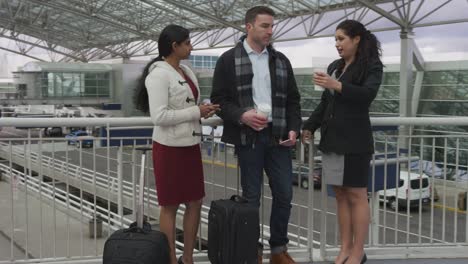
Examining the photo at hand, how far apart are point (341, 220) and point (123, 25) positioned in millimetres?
41329

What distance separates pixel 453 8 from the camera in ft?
72.7

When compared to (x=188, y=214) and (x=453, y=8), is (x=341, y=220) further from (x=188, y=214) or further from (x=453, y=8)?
(x=453, y=8)

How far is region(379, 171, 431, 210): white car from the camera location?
13.7 feet

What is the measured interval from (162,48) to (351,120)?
1.29 meters

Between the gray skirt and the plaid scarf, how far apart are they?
1.31 ft

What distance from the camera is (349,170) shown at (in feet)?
10.6

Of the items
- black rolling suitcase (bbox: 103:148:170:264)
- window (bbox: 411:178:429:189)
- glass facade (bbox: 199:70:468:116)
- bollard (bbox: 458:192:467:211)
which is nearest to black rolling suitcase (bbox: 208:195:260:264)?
black rolling suitcase (bbox: 103:148:170:264)

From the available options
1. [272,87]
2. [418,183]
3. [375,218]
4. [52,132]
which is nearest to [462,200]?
[418,183]

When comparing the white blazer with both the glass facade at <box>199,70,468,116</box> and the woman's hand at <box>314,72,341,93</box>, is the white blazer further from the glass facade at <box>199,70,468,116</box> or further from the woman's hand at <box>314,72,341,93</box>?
the glass facade at <box>199,70,468,116</box>

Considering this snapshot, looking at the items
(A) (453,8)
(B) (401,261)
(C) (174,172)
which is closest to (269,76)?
(C) (174,172)

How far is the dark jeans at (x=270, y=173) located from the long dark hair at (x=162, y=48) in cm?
71

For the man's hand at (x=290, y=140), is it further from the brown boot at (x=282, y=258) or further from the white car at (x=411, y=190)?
the white car at (x=411, y=190)

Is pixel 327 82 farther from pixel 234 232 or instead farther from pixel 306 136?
pixel 234 232

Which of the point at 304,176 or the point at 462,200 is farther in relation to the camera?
the point at 462,200
